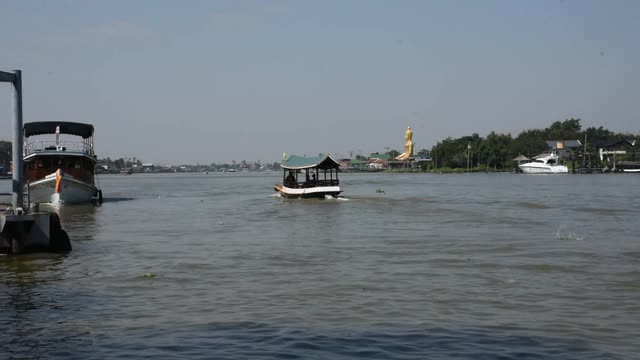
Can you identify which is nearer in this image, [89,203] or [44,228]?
[44,228]

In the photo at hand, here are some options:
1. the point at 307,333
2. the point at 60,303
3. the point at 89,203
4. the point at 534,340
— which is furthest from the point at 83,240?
the point at 89,203

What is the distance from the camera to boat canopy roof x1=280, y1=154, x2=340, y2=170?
52.8 m

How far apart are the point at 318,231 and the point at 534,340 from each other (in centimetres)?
1890

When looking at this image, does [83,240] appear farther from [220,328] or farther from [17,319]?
[220,328]

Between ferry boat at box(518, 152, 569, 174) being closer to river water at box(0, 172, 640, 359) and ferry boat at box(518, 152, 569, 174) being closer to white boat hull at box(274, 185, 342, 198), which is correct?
white boat hull at box(274, 185, 342, 198)

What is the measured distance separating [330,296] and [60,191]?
1458 inches

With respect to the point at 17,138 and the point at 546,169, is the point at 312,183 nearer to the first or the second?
the point at 17,138

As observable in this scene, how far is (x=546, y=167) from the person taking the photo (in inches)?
5738

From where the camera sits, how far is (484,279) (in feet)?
53.2

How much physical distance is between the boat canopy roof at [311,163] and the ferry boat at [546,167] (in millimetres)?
99189

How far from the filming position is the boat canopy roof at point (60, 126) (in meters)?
50.2

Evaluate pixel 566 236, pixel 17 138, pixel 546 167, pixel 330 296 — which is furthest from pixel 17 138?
pixel 546 167

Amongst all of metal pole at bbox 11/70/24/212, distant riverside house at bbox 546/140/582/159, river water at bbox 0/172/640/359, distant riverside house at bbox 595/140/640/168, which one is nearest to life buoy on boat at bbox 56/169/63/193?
river water at bbox 0/172/640/359

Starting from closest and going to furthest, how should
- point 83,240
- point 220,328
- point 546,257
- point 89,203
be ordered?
point 220,328
point 546,257
point 83,240
point 89,203
